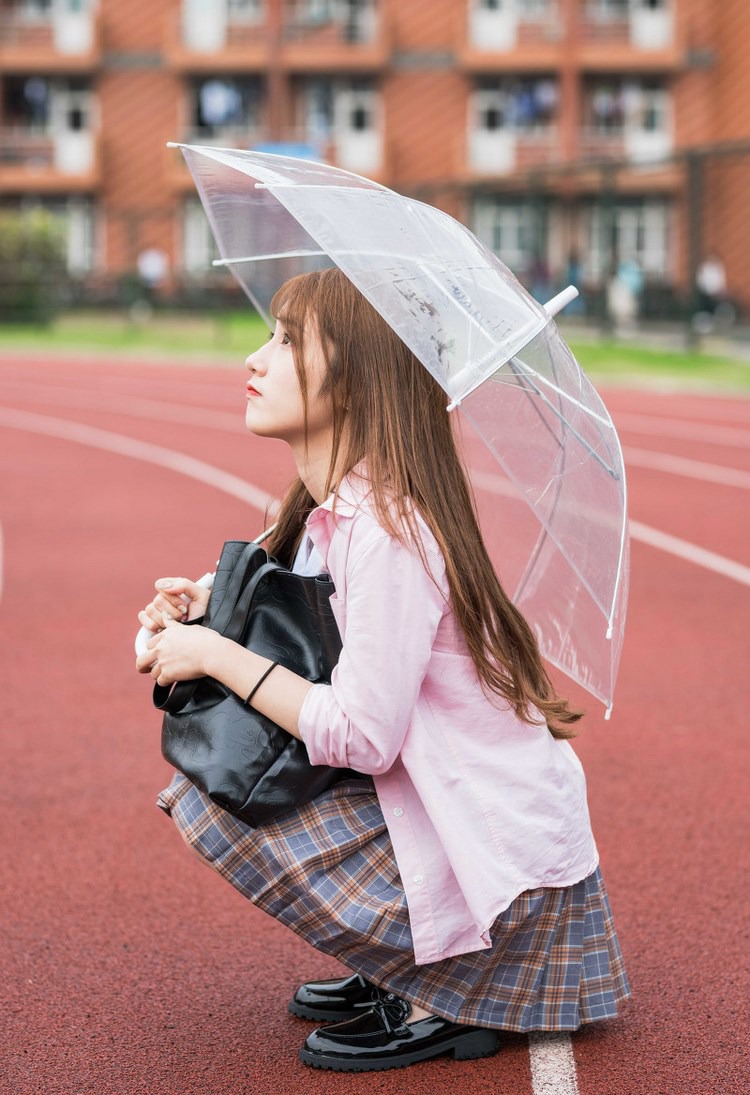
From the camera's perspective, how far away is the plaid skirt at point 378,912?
→ 2.72 metres

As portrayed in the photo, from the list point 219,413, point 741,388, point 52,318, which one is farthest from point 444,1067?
point 52,318

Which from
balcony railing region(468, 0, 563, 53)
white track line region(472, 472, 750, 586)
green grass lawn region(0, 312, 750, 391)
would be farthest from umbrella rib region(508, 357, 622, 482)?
balcony railing region(468, 0, 563, 53)

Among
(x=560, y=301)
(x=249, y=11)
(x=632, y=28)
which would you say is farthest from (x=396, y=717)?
(x=249, y=11)

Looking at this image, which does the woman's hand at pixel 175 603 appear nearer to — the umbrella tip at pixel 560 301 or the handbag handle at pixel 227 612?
the handbag handle at pixel 227 612

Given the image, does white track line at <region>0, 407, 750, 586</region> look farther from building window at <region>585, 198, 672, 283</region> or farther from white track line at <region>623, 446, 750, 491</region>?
building window at <region>585, 198, 672, 283</region>

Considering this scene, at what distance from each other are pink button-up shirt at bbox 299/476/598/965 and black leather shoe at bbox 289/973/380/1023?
1.40 feet

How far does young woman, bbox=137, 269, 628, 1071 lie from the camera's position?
8.61 feet

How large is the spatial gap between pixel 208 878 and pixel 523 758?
1.42m

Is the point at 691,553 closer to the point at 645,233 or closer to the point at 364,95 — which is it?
the point at 645,233

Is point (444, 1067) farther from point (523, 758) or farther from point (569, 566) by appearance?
point (569, 566)

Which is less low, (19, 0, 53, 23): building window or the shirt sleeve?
(19, 0, 53, 23): building window

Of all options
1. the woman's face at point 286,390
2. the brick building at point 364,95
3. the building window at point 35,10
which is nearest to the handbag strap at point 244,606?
the woman's face at point 286,390

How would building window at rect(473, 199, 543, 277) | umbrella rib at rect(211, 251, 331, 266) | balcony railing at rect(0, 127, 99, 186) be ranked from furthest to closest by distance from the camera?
balcony railing at rect(0, 127, 99, 186) < building window at rect(473, 199, 543, 277) < umbrella rib at rect(211, 251, 331, 266)

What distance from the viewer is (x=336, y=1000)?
10.2 feet
